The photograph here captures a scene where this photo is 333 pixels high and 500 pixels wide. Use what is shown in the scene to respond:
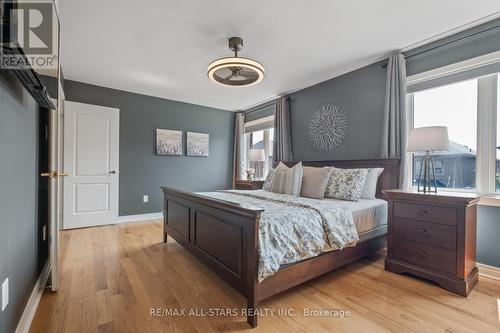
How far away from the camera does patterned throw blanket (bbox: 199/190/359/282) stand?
5.50ft

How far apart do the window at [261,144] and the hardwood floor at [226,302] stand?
2.71 metres

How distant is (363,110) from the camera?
3334mm

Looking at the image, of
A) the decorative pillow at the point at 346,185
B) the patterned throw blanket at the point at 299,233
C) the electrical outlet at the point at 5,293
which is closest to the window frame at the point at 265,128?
the decorative pillow at the point at 346,185

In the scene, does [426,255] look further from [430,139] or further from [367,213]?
[430,139]

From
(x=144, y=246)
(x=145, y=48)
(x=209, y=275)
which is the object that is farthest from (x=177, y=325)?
(x=145, y=48)

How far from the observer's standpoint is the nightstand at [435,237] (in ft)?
6.42

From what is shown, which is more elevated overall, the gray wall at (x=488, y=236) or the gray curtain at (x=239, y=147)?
the gray curtain at (x=239, y=147)

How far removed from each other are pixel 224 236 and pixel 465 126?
2778mm

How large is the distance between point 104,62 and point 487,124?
4547 mm

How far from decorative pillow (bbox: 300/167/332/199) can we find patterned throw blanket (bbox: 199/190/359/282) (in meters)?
0.67

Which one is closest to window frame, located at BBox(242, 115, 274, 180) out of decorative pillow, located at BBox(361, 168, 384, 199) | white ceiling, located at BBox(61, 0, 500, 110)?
white ceiling, located at BBox(61, 0, 500, 110)

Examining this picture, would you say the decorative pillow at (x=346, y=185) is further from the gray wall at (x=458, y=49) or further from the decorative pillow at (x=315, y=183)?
the gray wall at (x=458, y=49)

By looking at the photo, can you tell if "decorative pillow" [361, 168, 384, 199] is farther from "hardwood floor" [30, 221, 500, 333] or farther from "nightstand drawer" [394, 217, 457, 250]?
"hardwood floor" [30, 221, 500, 333]

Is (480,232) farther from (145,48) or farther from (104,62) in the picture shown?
(104,62)
